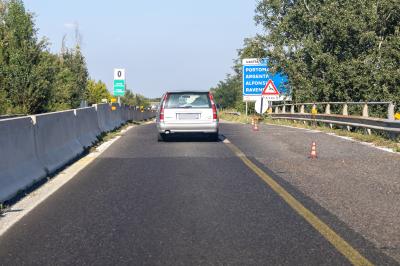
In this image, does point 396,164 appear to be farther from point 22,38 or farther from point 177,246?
point 22,38

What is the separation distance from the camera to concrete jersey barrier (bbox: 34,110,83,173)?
10555mm

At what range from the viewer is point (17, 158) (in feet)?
29.0

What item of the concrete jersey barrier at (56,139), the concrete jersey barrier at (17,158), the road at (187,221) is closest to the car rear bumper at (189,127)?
the concrete jersey barrier at (56,139)

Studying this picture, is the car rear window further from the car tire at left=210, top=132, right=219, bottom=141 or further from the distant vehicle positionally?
the car tire at left=210, top=132, right=219, bottom=141

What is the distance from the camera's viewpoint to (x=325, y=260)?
5.09 meters

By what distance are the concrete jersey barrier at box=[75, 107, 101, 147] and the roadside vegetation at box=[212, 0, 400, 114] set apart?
20843mm

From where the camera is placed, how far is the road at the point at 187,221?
5.25 metres

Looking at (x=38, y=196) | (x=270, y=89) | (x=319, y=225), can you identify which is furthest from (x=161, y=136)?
(x=270, y=89)

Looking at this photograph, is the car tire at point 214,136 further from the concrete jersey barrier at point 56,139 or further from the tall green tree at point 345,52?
the tall green tree at point 345,52

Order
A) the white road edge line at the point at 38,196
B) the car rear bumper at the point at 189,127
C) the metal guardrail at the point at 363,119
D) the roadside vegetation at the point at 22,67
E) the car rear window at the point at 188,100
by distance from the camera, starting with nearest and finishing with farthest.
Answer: the white road edge line at the point at 38,196 < the metal guardrail at the point at 363,119 < the car rear bumper at the point at 189,127 < the car rear window at the point at 188,100 < the roadside vegetation at the point at 22,67

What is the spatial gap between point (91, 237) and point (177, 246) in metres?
0.96

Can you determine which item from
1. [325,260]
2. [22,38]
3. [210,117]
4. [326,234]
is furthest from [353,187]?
[22,38]

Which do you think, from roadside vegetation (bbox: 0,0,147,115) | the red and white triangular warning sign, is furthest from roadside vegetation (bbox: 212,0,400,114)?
roadside vegetation (bbox: 0,0,147,115)

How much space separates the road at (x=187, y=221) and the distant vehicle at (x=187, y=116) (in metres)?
5.68
